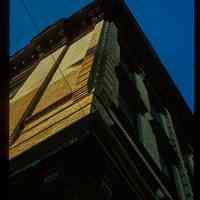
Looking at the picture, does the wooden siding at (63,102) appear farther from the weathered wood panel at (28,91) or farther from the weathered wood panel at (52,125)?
the weathered wood panel at (28,91)

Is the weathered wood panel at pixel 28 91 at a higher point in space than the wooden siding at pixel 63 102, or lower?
lower

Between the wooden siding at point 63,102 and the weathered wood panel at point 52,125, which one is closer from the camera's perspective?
the weathered wood panel at point 52,125

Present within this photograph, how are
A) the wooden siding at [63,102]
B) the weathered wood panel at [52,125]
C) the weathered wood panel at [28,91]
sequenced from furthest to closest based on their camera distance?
1. the weathered wood panel at [28,91]
2. the wooden siding at [63,102]
3. the weathered wood panel at [52,125]

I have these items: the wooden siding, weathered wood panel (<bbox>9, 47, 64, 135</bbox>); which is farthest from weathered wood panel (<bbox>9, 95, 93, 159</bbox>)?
weathered wood panel (<bbox>9, 47, 64, 135</bbox>)

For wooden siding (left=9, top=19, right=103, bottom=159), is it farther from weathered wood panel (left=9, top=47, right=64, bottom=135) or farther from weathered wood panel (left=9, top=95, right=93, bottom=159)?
weathered wood panel (left=9, top=47, right=64, bottom=135)

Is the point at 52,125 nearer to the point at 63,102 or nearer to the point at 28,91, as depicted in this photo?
the point at 63,102

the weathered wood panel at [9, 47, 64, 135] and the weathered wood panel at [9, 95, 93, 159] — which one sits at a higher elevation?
the weathered wood panel at [9, 95, 93, 159]

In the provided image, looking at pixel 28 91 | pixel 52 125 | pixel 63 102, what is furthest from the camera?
pixel 28 91

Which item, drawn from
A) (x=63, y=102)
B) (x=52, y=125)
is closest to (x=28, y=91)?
(x=63, y=102)

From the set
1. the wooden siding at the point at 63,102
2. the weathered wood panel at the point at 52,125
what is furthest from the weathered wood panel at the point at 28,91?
the weathered wood panel at the point at 52,125

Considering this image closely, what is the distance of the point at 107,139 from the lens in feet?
24.8

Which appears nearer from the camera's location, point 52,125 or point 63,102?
point 52,125

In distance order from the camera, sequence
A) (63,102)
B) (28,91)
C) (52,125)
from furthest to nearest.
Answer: (28,91) < (63,102) < (52,125)

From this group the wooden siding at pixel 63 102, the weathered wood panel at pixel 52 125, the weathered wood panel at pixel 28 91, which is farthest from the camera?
the weathered wood panel at pixel 28 91
